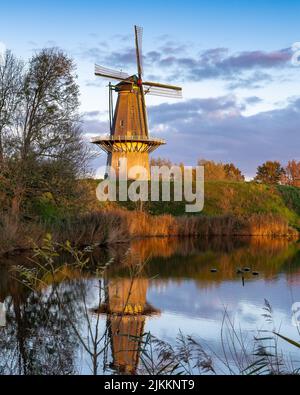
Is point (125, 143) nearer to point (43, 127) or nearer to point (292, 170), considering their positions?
point (43, 127)

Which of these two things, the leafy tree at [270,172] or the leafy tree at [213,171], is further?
the leafy tree at [270,172]

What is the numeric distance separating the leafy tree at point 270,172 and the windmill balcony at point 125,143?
888 inches

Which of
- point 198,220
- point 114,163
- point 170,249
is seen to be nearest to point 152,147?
point 114,163

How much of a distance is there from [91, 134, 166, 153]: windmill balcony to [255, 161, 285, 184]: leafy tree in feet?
74.0

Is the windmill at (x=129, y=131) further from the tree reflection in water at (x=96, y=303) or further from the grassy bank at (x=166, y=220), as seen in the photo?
the tree reflection in water at (x=96, y=303)

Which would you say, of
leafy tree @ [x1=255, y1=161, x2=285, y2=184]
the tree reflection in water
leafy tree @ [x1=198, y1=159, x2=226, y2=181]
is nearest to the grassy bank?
the tree reflection in water

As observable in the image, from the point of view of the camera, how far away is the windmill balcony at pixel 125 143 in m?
31.4

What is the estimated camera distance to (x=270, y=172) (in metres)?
52.9

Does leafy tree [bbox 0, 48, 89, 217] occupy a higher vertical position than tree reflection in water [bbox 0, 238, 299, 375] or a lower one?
higher

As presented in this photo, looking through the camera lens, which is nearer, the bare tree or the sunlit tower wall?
the bare tree

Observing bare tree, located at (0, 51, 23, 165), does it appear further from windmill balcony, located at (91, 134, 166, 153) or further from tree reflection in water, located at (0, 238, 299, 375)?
windmill balcony, located at (91, 134, 166, 153)

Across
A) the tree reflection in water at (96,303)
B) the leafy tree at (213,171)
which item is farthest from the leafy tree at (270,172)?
the tree reflection in water at (96,303)

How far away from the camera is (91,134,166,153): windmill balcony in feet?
103
